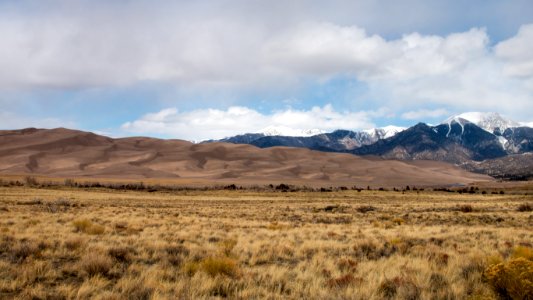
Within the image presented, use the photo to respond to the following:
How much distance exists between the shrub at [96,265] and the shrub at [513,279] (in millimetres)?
7472

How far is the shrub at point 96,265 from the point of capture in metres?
9.06

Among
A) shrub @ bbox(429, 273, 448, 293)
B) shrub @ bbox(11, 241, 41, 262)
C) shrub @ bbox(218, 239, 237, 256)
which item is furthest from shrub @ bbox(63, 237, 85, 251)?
shrub @ bbox(429, 273, 448, 293)

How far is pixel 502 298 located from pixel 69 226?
636 inches

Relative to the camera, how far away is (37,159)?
190625 mm

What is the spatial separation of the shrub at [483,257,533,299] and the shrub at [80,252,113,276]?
747 cm

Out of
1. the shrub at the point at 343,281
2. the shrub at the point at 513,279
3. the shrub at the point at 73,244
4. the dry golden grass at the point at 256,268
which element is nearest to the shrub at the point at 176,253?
the dry golden grass at the point at 256,268

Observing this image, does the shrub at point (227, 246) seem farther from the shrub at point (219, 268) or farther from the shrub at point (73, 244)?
the shrub at point (73, 244)

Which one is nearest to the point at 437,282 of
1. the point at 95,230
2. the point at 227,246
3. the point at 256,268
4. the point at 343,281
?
the point at 343,281

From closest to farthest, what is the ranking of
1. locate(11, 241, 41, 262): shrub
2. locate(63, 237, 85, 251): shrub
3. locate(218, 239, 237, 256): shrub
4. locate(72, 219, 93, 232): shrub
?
locate(11, 241, 41, 262): shrub
locate(63, 237, 85, 251): shrub
locate(218, 239, 237, 256): shrub
locate(72, 219, 93, 232): shrub

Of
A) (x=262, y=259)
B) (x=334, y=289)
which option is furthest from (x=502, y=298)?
(x=262, y=259)

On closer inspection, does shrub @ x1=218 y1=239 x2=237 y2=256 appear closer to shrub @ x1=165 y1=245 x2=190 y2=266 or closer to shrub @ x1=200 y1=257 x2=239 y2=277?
shrub @ x1=165 y1=245 x2=190 y2=266

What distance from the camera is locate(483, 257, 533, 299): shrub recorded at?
22.5ft

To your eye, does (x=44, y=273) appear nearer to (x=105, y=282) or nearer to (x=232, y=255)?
(x=105, y=282)

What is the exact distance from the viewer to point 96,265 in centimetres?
919
